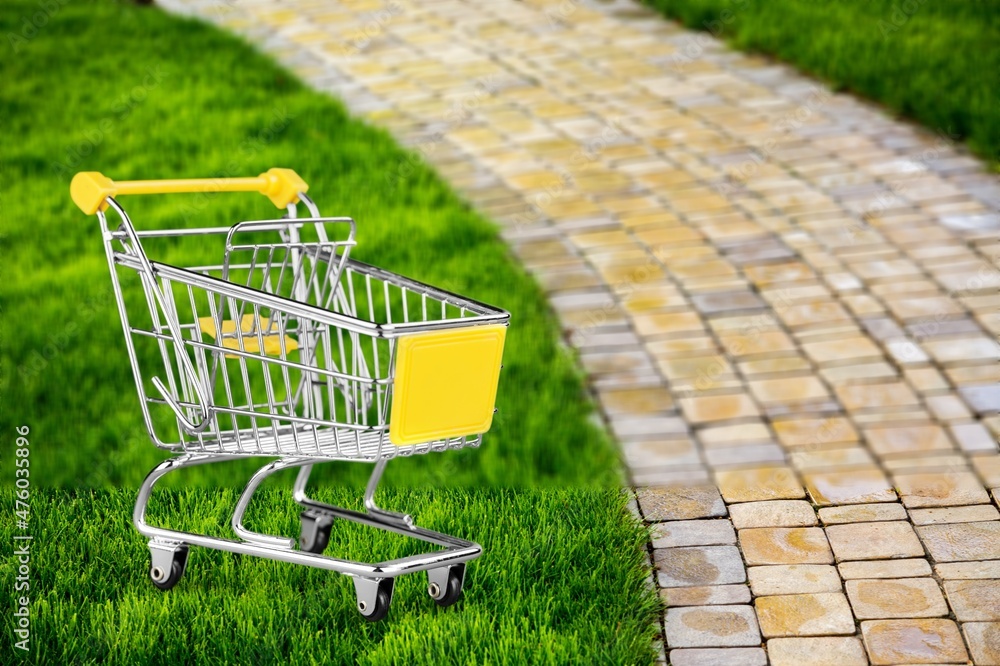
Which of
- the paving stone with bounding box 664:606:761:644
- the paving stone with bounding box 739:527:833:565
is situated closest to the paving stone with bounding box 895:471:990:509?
the paving stone with bounding box 739:527:833:565

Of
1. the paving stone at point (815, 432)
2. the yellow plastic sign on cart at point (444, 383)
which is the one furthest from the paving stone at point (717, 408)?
the yellow plastic sign on cart at point (444, 383)

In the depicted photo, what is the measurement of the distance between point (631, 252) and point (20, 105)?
5235mm

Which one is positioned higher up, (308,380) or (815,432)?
(308,380)

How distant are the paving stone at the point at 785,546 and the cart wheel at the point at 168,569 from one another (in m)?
1.87

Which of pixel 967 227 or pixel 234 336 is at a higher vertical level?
pixel 234 336

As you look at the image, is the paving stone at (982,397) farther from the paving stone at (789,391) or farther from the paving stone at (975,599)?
the paving stone at (975,599)

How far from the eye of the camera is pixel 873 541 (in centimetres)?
425

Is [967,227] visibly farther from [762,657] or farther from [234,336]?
[234,336]

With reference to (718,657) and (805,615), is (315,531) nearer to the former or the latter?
(718,657)

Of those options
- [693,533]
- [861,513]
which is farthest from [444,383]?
[861,513]

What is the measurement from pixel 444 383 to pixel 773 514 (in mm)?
1691

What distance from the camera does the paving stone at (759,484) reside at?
4.61 m

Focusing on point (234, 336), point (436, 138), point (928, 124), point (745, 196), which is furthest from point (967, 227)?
point (234, 336)

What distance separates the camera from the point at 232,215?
283 inches
